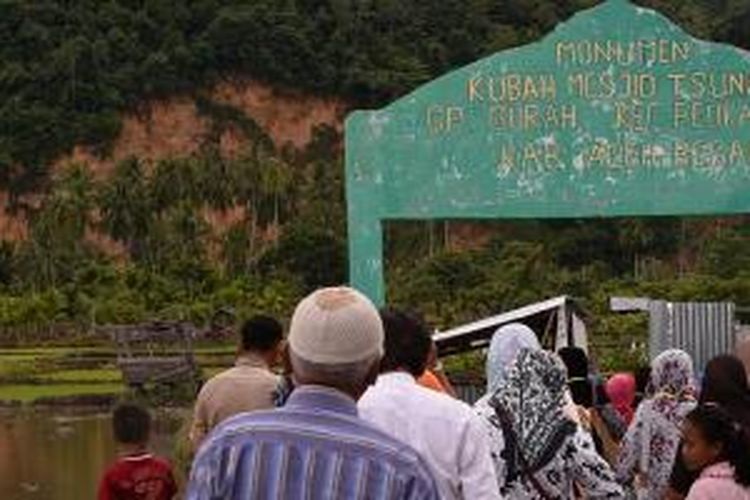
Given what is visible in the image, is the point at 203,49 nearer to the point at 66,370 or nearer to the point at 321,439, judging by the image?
the point at 66,370

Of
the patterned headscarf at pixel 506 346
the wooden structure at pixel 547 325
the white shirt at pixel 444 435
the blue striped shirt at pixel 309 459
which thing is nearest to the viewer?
the blue striped shirt at pixel 309 459

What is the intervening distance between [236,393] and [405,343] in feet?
4.40

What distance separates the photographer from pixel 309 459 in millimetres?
2658

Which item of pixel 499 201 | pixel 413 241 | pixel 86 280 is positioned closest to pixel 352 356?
pixel 499 201

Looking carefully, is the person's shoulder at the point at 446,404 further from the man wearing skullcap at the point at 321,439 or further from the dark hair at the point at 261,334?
the dark hair at the point at 261,334

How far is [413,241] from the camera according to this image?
150 feet

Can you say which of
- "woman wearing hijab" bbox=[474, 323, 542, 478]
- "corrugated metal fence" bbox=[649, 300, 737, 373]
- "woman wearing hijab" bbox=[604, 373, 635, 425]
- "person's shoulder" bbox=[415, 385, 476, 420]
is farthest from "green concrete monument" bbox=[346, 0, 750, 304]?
"person's shoulder" bbox=[415, 385, 476, 420]

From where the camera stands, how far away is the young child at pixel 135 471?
5.20 m

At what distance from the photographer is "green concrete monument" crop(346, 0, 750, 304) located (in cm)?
1203

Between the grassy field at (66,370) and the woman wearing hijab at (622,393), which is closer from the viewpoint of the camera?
the woman wearing hijab at (622,393)

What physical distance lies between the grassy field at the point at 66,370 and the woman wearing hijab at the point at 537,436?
20.7 meters

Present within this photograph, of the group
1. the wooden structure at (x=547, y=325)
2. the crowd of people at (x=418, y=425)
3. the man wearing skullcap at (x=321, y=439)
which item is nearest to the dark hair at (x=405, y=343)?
the crowd of people at (x=418, y=425)

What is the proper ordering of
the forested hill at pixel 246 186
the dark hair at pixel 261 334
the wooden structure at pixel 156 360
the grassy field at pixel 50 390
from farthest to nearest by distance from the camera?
the forested hill at pixel 246 186 < the grassy field at pixel 50 390 < the wooden structure at pixel 156 360 < the dark hair at pixel 261 334

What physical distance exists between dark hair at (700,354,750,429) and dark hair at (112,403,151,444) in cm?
173
